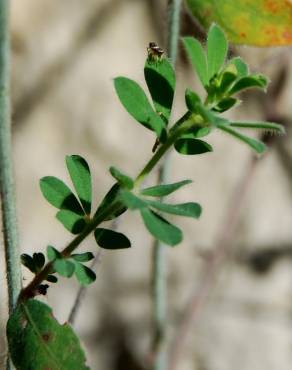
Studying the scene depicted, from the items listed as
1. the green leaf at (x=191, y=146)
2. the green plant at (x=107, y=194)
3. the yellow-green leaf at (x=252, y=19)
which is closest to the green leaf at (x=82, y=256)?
the green plant at (x=107, y=194)

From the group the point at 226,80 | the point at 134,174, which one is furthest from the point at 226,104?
the point at 134,174

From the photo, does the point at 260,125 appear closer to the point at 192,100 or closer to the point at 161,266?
the point at 192,100

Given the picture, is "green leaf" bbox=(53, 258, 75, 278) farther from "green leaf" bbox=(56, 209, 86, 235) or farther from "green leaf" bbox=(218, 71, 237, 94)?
"green leaf" bbox=(218, 71, 237, 94)

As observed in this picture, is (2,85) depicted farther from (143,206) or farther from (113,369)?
(113,369)

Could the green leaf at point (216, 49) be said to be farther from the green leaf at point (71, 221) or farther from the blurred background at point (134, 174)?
the blurred background at point (134, 174)

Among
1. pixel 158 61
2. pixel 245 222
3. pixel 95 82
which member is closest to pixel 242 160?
pixel 245 222

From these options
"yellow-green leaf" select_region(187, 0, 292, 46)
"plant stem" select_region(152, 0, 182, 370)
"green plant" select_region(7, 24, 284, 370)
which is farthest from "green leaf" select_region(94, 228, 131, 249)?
"yellow-green leaf" select_region(187, 0, 292, 46)
